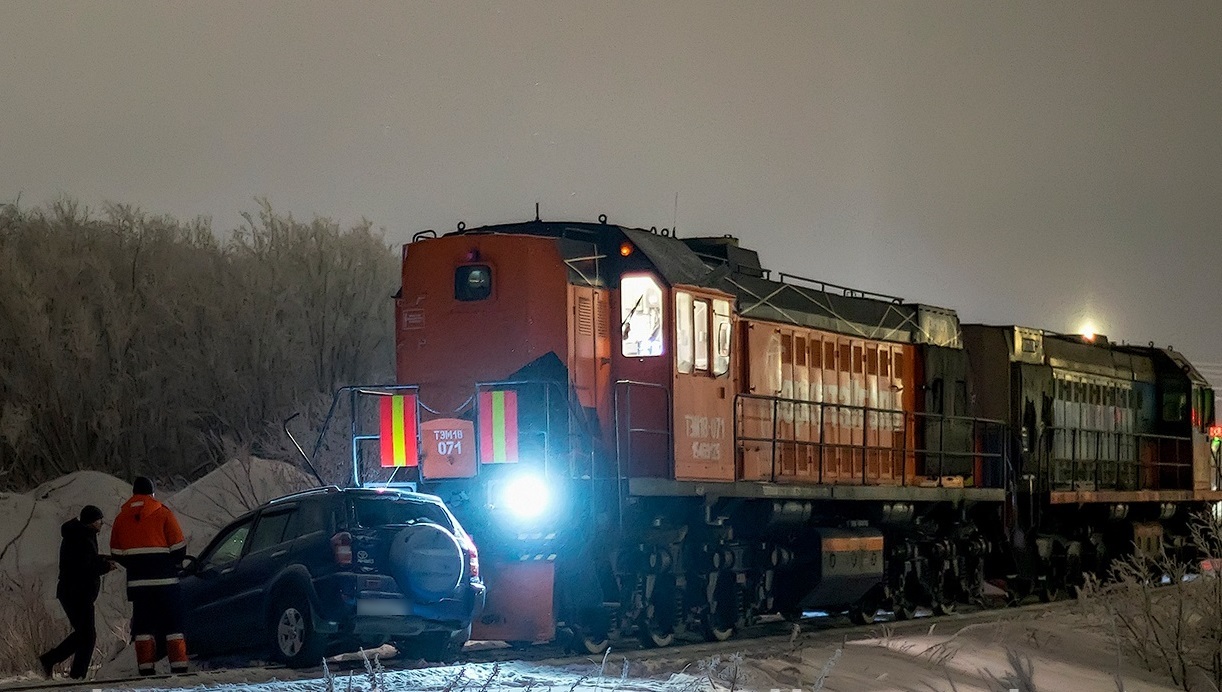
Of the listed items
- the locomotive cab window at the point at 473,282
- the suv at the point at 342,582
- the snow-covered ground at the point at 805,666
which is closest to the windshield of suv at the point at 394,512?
the suv at the point at 342,582

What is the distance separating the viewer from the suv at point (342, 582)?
38.0 feet

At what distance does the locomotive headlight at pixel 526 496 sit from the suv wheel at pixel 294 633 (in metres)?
2.46

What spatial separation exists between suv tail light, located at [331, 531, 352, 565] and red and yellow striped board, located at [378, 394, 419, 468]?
258cm

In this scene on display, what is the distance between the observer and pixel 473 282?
48.2ft

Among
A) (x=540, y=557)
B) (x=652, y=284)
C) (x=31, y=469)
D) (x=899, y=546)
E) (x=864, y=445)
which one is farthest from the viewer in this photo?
(x=31, y=469)

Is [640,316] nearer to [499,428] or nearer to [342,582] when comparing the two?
[499,428]

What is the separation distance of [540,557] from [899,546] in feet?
23.8

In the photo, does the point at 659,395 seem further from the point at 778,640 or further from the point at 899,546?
the point at 899,546

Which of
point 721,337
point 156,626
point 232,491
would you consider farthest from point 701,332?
point 232,491

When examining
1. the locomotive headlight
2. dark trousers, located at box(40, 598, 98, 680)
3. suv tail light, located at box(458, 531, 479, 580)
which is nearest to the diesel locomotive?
the locomotive headlight

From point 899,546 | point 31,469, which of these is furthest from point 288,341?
point 899,546

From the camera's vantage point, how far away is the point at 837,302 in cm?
1845

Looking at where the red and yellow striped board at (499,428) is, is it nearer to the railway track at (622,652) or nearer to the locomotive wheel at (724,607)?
the railway track at (622,652)

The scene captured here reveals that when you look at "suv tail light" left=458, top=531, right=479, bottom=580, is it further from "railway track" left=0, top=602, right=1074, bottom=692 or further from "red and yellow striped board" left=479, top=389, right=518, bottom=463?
"red and yellow striped board" left=479, top=389, right=518, bottom=463
